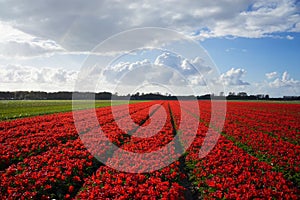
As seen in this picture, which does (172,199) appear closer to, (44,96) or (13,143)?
(13,143)

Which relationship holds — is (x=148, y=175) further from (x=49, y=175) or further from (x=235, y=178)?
(x=49, y=175)

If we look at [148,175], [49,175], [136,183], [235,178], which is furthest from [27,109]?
[235,178]

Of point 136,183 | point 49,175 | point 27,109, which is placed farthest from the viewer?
point 27,109

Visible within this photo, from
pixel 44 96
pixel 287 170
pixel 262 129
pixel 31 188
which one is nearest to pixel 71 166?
pixel 31 188

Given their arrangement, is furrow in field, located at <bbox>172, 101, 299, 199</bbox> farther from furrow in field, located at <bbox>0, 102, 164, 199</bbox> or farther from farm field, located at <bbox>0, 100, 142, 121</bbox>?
farm field, located at <bbox>0, 100, 142, 121</bbox>

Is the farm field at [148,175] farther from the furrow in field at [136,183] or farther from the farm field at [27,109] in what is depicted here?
the farm field at [27,109]

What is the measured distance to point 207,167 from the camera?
8.15 m

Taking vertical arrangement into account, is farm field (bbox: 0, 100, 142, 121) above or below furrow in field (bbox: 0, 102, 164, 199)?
above

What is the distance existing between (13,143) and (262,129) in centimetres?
1396

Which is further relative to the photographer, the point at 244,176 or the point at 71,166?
the point at 71,166

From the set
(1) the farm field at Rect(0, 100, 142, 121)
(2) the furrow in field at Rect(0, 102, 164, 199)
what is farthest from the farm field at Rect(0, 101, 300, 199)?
(1) the farm field at Rect(0, 100, 142, 121)

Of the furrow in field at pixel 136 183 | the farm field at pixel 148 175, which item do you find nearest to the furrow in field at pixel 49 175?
the farm field at pixel 148 175

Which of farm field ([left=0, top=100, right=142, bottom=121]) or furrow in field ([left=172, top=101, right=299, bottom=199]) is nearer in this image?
furrow in field ([left=172, top=101, right=299, bottom=199])

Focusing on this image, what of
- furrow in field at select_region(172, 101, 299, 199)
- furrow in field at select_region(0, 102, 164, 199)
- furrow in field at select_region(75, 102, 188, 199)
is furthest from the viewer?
A: furrow in field at select_region(0, 102, 164, 199)
